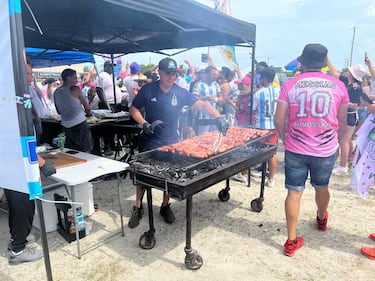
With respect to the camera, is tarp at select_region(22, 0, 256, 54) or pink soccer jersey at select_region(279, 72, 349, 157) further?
tarp at select_region(22, 0, 256, 54)

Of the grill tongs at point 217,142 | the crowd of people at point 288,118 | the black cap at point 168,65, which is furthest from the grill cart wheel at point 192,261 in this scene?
the black cap at point 168,65

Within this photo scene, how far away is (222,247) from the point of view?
318 centimetres

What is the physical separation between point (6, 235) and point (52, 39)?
166 inches

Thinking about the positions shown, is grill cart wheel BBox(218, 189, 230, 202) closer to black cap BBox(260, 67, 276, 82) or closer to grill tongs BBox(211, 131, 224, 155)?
grill tongs BBox(211, 131, 224, 155)

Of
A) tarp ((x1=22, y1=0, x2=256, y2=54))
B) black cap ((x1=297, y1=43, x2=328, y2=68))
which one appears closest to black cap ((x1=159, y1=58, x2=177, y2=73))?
tarp ((x1=22, y1=0, x2=256, y2=54))

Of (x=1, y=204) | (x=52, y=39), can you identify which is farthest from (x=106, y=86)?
(x=1, y=204)

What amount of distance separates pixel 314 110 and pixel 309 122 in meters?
0.13

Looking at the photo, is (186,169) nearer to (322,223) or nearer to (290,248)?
(290,248)

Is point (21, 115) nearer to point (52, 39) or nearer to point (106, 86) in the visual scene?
point (52, 39)

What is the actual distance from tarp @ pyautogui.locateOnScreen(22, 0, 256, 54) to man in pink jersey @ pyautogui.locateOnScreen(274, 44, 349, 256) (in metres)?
1.58

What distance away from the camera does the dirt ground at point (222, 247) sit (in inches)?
108

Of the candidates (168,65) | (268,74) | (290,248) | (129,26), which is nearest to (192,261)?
(290,248)

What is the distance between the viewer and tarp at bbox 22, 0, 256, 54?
339cm

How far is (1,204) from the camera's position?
412 cm
